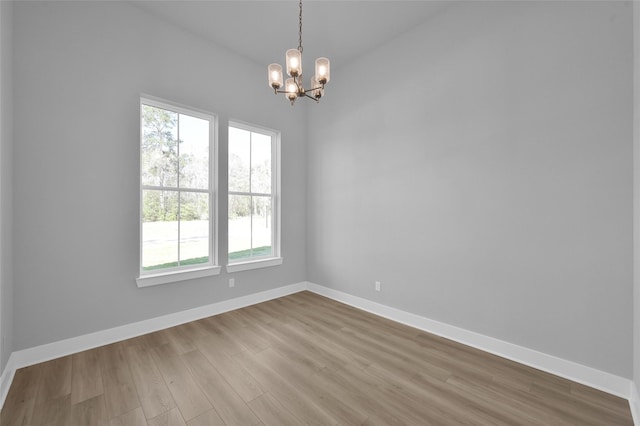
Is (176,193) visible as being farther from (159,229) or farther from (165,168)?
(159,229)

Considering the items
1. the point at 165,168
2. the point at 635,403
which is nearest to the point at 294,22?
the point at 165,168

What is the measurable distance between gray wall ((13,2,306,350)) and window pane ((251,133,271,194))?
93 cm

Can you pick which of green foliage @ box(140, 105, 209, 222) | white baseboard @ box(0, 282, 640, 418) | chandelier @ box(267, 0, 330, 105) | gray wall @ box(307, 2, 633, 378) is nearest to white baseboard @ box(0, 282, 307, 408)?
white baseboard @ box(0, 282, 640, 418)

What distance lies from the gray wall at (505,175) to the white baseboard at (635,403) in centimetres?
14

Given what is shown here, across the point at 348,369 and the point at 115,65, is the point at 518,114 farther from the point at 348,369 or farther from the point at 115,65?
the point at 115,65

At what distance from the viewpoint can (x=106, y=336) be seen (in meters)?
2.68

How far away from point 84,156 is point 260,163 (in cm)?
206

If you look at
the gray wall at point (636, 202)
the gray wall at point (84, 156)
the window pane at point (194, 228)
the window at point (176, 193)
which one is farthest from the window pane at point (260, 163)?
the gray wall at point (636, 202)

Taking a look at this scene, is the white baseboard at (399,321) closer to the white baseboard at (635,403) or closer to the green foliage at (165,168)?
the white baseboard at (635,403)

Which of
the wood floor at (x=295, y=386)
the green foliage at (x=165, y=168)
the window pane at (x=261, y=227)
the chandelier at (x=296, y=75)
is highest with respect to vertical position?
the chandelier at (x=296, y=75)

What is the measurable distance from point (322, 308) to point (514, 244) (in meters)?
2.41

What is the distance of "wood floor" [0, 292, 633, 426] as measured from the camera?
5.74 ft

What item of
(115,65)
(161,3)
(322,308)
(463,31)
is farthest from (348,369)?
(161,3)

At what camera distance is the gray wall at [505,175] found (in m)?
2.03
